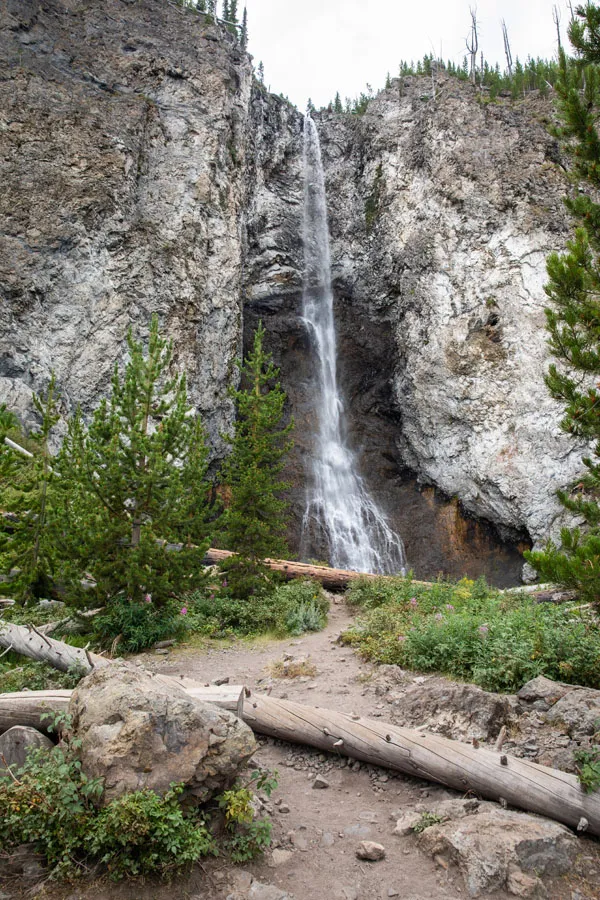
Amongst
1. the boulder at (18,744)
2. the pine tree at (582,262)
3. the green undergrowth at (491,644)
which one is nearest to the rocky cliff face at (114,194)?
the green undergrowth at (491,644)

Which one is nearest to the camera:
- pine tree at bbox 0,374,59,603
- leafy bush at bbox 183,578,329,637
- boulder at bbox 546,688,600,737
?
boulder at bbox 546,688,600,737

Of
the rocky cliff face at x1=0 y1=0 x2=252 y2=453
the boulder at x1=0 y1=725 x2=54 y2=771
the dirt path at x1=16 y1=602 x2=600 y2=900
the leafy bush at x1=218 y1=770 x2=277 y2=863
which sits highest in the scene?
the rocky cliff face at x1=0 y1=0 x2=252 y2=453

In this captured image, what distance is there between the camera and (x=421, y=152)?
2919cm

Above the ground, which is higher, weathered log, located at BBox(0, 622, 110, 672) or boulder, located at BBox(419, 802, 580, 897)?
weathered log, located at BBox(0, 622, 110, 672)

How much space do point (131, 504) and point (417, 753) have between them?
7.35 m

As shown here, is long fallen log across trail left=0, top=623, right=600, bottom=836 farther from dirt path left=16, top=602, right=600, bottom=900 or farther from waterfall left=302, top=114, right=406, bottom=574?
waterfall left=302, top=114, right=406, bottom=574

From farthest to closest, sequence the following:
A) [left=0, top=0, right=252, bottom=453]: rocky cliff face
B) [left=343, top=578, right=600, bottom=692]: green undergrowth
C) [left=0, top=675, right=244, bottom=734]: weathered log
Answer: [left=0, top=0, right=252, bottom=453]: rocky cliff face
[left=343, top=578, right=600, bottom=692]: green undergrowth
[left=0, top=675, right=244, bottom=734]: weathered log

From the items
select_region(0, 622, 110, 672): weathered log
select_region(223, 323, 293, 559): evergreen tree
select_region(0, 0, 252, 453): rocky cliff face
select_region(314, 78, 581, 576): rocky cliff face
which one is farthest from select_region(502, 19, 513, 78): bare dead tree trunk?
select_region(0, 622, 110, 672): weathered log

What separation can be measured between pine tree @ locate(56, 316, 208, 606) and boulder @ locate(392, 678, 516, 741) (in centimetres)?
539

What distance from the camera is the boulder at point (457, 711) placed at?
19.0 feet

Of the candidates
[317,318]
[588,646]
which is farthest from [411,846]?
[317,318]

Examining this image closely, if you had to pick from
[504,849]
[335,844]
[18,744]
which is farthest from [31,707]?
[504,849]

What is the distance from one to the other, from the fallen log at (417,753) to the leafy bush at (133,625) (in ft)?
14.1

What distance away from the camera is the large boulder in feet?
12.8
